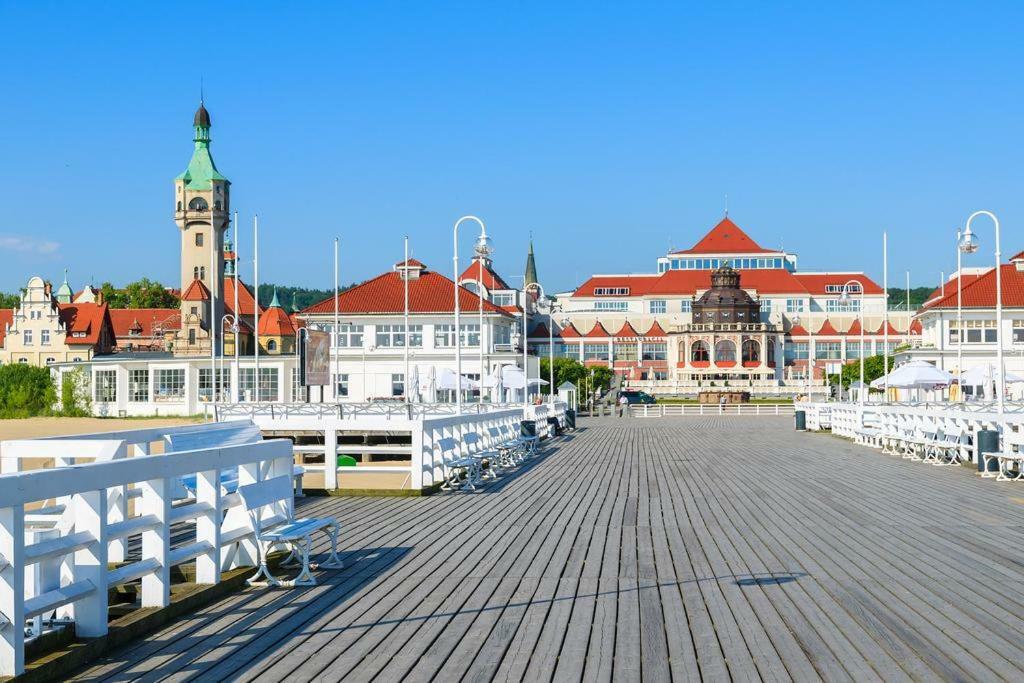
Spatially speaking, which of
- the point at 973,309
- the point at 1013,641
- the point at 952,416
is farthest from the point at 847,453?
the point at 973,309

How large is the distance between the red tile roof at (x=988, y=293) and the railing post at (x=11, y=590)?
7264 cm

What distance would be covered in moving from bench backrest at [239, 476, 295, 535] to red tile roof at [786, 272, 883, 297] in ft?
405

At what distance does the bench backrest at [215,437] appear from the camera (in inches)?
423

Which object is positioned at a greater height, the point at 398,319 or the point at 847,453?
the point at 398,319

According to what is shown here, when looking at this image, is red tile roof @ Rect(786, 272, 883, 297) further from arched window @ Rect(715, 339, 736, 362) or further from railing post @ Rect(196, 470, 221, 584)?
railing post @ Rect(196, 470, 221, 584)

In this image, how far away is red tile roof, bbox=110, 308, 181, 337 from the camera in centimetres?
13600

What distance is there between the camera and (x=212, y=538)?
868 cm

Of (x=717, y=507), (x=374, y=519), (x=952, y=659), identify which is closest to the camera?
(x=952, y=659)

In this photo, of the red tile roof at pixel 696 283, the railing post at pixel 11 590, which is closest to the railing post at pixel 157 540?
the railing post at pixel 11 590

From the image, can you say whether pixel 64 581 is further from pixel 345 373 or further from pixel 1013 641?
pixel 345 373

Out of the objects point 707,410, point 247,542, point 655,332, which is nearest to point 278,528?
→ point 247,542

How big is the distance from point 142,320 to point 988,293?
97.1 metres

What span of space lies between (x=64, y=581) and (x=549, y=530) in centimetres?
691

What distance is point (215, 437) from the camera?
11.7 meters
